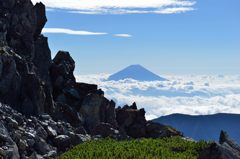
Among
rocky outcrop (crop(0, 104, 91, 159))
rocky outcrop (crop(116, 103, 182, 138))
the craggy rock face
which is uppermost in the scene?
the craggy rock face

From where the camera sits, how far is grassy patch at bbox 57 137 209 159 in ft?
156

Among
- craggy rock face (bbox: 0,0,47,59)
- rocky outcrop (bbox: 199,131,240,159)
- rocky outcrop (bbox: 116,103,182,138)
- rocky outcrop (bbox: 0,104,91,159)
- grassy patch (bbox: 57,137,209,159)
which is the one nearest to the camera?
rocky outcrop (bbox: 199,131,240,159)

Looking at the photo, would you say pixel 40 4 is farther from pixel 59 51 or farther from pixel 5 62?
pixel 5 62

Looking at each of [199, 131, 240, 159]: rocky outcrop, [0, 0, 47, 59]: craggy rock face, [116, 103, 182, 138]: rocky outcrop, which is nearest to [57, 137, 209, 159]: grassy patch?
[199, 131, 240, 159]: rocky outcrop

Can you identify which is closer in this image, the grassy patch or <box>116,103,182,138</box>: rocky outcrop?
the grassy patch

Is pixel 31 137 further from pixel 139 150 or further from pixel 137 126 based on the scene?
pixel 137 126

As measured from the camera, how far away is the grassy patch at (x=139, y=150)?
156 ft

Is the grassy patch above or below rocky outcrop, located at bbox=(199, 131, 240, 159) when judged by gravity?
below

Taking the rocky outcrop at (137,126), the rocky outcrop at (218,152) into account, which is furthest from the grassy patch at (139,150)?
the rocky outcrop at (137,126)

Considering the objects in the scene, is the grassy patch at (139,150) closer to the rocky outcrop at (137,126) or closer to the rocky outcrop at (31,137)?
the rocky outcrop at (31,137)

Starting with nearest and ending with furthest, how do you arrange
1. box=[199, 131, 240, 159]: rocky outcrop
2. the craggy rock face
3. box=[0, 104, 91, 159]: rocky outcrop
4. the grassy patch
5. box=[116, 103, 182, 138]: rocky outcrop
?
box=[199, 131, 240, 159]: rocky outcrop
the grassy patch
box=[0, 104, 91, 159]: rocky outcrop
the craggy rock face
box=[116, 103, 182, 138]: rocky outcrop

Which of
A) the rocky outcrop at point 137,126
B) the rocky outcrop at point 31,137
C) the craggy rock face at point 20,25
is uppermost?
the craggy rock face at point 20,25

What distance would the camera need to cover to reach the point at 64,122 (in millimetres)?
80562

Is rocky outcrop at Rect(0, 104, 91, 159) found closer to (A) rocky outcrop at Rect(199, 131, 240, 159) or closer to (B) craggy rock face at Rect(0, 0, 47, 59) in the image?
(B) craggy rock face at Rect(0, 0, 47, 59)
